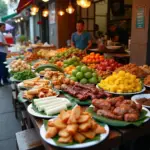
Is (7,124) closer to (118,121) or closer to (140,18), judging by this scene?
(118,121)

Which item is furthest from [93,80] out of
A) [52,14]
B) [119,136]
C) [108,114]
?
[52,14]

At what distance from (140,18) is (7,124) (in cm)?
438

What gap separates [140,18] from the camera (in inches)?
226

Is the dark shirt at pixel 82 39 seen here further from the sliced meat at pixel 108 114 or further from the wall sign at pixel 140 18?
the sliced meat at pixel 108 114

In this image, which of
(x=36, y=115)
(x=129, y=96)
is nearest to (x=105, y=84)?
(x=129, y=96)

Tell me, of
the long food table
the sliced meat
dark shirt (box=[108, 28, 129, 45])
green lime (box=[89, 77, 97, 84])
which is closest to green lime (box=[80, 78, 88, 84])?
green lime (box=[89, 77, 97, 84])

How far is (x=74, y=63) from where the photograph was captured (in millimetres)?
4090

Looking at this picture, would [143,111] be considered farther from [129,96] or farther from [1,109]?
[1,109]

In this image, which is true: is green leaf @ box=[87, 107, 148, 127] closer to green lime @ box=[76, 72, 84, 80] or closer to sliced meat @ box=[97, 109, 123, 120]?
sliced meat @ box=[97, 109, 123, 120]


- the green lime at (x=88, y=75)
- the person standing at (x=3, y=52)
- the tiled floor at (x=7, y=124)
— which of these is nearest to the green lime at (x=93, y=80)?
the green lime at (x=88, y=75)

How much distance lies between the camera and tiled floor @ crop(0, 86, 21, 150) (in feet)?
11.7

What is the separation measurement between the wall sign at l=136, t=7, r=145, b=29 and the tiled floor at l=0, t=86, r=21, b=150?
4087mm

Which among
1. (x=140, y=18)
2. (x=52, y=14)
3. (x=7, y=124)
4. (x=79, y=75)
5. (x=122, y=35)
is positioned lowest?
(x=7, y=124)

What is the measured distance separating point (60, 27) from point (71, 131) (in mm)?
10115
